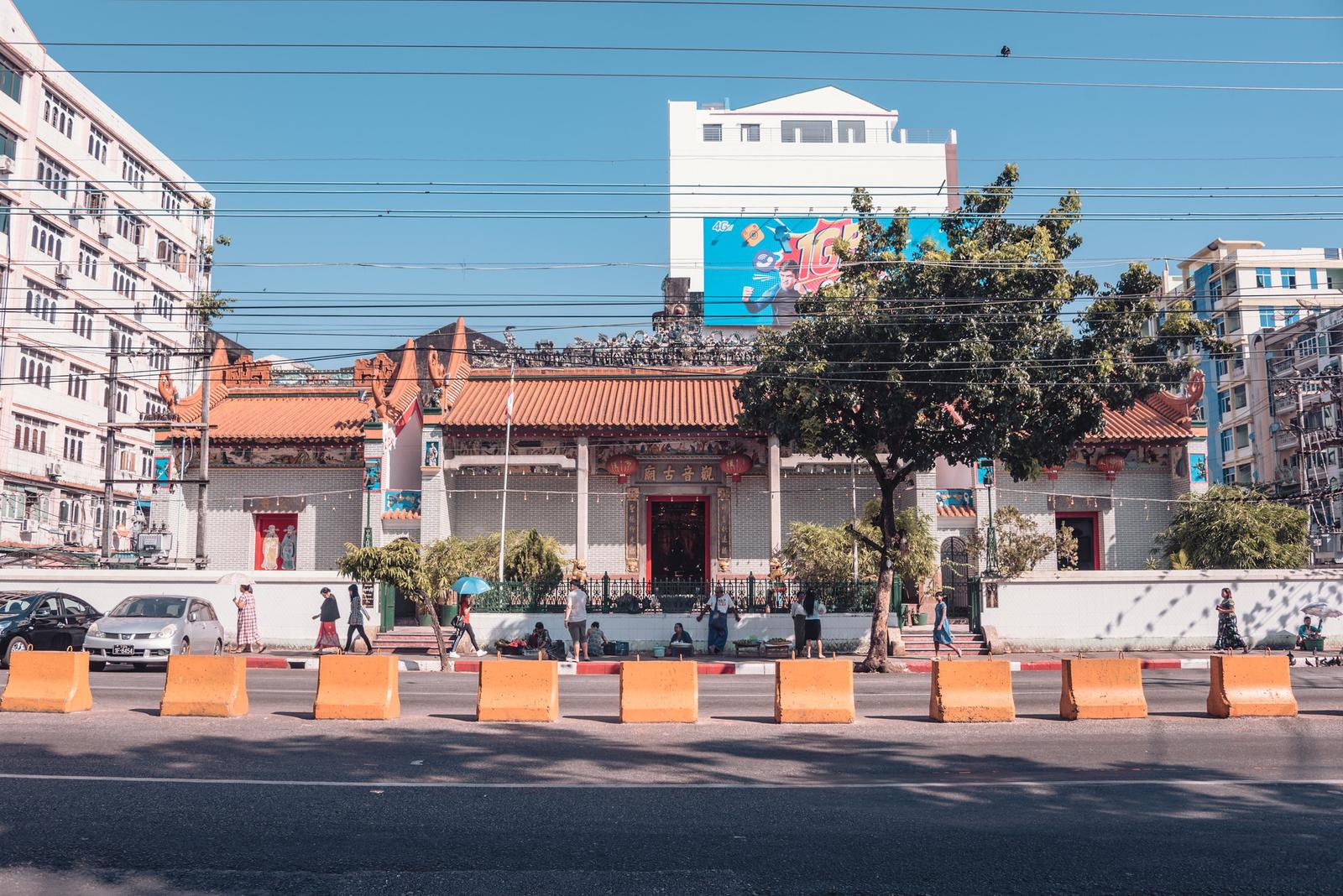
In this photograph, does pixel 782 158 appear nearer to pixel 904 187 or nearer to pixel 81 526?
pixel 904 187

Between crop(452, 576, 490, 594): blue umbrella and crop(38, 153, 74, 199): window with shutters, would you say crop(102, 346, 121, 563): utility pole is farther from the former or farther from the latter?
crop(38, 153, 74, 199): window with shutters

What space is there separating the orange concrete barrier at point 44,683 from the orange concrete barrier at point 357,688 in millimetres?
3046

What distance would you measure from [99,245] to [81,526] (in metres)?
12.9

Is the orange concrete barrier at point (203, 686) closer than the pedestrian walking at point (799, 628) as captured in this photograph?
Yes

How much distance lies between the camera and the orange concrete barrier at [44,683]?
526 inches

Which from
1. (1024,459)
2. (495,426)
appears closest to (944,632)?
(1024,459)

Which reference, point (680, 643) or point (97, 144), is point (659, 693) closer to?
point (680, 643)

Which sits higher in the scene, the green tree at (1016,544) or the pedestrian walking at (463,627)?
the green tree at (1016,544)

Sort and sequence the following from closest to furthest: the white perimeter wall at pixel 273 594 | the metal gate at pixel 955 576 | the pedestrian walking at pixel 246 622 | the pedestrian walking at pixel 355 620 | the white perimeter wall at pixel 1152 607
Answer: the pedestrian walking at pixel 355 620 → the pedestrian walking at pixel 246 622 → the white perimeter wall at pixel 1152 607 → the white perimeter wall at pixel 273 594 → the metal gate at pixel 955 576

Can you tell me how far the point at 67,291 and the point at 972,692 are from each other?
149ft

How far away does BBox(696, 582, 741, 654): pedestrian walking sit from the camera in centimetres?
2583

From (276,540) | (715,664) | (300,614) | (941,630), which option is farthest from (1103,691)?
(276,540)

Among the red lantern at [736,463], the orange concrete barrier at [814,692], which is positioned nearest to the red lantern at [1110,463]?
the red lantern at [736,463]

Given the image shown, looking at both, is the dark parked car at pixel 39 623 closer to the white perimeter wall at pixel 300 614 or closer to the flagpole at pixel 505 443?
the white perimeter wall at pixel 300 614
